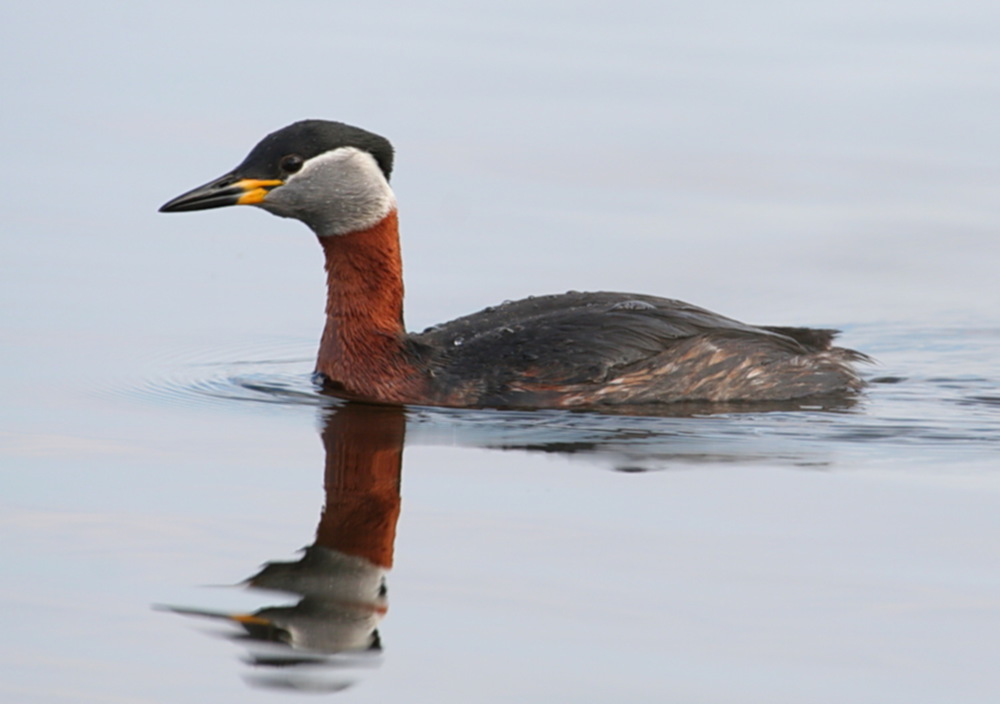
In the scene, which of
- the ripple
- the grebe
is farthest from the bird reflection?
the grebe

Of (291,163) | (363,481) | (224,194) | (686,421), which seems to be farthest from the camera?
(291,163)

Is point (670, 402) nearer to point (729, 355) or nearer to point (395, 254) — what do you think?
point (729, 355)

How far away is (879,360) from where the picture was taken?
40.9ft

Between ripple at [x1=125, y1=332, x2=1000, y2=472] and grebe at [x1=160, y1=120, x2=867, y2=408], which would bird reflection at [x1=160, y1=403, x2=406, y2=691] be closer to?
ripple at [x1=125, y1=332, x2=1000, y2=472]

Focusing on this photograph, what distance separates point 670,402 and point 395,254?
1.91m

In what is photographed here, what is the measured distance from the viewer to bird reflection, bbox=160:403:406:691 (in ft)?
21.0

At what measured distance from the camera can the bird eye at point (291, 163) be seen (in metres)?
11.0

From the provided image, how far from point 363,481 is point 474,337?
223 cm

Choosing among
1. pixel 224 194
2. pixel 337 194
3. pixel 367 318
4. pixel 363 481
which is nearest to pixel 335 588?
pixel 363 481

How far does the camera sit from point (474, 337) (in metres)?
10.8

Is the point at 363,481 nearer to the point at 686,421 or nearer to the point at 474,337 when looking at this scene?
the point at 474,337

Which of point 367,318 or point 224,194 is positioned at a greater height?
point 224,194

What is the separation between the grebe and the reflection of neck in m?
0.46

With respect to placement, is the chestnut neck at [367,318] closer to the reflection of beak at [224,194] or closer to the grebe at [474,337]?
the grebe at [474,337]
